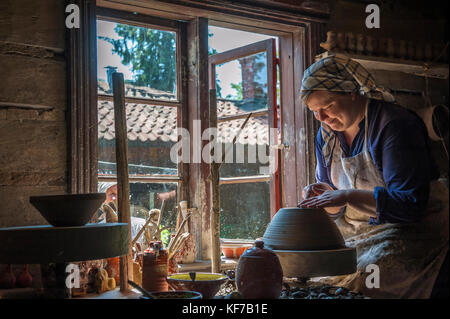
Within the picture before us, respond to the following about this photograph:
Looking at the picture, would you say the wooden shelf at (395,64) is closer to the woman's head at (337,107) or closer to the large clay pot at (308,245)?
the woman's head at (337,107)

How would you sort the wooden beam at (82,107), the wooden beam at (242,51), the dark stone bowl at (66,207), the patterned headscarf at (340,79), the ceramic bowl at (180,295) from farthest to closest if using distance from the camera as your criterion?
the wooden beam at (242,51) → the patterned headscarf at (340,79) → the wooden beam at (82,107) → the dark stone bowl at (66,207) → the ceramic bowl at (180,295)

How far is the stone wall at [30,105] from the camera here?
2.51 m

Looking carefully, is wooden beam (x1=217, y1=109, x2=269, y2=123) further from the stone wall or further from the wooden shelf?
the stone wall

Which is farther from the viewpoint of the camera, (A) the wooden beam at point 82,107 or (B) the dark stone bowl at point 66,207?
(A) the wooden beam at point 82,107

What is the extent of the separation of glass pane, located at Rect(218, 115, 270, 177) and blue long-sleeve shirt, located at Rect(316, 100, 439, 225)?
3.02ft

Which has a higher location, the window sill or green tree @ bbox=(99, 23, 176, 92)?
green tree @ bbox=(99, 23, 176, 92)

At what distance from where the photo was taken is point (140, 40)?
3180 mm

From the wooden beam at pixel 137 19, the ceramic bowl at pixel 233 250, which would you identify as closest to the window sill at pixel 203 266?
the ceramic bowl at pixel 233 250

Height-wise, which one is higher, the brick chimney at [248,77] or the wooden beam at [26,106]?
the brick chimney at [248,77]

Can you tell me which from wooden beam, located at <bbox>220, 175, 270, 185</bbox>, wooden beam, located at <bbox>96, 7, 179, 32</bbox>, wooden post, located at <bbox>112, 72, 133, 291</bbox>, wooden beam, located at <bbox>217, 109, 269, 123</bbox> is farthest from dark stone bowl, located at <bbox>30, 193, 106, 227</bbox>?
wooden beam, located at <bbox>217, 109, 269, 123</bbox>

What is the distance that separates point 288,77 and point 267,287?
1983 millimetres

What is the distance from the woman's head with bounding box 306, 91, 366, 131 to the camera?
290cm

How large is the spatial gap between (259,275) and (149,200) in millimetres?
1290

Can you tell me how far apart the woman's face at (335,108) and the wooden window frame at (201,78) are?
0.49 m
